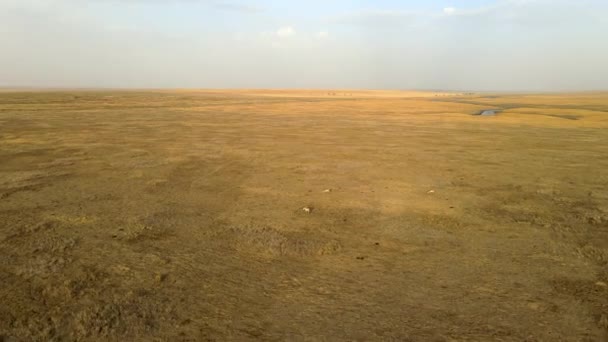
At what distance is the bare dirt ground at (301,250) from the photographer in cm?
389

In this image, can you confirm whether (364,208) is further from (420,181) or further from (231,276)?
(231,276)

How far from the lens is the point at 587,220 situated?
23.1 feet

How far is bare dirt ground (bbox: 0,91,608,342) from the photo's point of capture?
3.89m

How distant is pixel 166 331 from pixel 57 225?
3.84 metres

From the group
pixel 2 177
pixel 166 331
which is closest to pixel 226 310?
pixel 166 331

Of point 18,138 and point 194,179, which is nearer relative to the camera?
point 194,179

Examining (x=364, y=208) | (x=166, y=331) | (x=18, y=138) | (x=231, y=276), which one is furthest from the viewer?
(x=18, y=138)

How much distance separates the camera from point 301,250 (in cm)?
570

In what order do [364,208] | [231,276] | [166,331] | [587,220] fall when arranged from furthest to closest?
[364,208] → [587,220] → [231,276] → [166,331]

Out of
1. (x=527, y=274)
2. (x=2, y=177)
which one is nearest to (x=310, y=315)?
(x=527, y=274)

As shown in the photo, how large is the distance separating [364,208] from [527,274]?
318 cm

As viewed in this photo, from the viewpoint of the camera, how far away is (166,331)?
374 centimetres

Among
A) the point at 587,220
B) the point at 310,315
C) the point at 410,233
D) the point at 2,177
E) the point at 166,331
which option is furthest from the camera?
the point at 2,177

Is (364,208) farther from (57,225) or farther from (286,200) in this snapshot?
Answer: (57,225)
